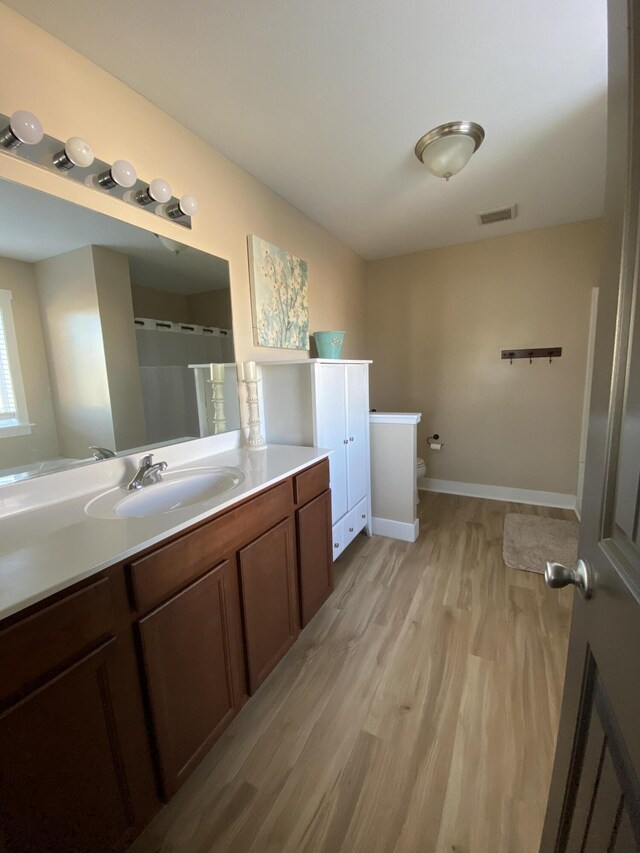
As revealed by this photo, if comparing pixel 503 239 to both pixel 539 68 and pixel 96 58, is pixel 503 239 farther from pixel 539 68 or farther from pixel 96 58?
pixel 96 58

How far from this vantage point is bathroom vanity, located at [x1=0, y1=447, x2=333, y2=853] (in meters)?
0.66

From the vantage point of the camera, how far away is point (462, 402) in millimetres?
3260

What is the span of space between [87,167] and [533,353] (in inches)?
126

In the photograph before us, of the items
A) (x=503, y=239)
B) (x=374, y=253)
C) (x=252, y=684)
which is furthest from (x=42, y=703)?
(x=503, y=239)

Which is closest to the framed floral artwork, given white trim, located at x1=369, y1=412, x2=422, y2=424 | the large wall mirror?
the large wall mirror

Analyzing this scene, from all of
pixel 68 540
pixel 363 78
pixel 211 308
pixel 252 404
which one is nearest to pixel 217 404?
pixel 252 404

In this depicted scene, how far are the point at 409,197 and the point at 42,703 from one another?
2.82m

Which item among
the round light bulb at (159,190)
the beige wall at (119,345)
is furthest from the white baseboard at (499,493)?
the round light bulb at (159,190)

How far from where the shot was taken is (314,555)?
5.38 feet

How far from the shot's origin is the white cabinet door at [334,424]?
74.1 inches

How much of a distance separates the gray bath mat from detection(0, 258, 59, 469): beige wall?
2.53 meters

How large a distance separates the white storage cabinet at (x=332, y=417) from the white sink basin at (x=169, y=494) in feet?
2.01

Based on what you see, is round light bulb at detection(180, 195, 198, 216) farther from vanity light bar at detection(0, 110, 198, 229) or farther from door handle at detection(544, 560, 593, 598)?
door handle at detection(544, 560, 593, 598)

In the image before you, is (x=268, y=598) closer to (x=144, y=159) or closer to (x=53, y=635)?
(x=53, y=635)
